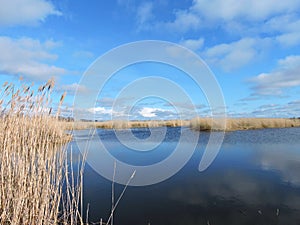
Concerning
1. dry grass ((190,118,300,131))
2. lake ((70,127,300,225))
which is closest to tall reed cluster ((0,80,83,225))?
lake ((70,127,300,225))

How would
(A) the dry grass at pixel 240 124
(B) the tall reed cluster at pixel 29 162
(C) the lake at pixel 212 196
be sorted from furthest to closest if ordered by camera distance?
(A) the dry grass at pixel 240 124 < (C) the lake at pixel 212 196 < (B) the tall reed cluster at pixel 29 162

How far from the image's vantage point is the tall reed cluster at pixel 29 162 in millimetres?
2908

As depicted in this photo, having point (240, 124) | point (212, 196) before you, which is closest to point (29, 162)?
point (212, 196)

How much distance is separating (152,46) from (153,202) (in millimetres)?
8184

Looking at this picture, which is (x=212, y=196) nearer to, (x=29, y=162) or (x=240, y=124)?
(x=29, y=162)

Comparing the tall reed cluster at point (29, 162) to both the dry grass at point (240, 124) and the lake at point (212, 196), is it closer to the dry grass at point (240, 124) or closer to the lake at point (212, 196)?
the lake at point (212, 196)

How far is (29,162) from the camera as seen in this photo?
3158 mm

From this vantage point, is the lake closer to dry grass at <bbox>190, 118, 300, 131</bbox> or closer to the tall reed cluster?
the tall reed cluster

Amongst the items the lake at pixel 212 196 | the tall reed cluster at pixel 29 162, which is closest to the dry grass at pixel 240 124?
the lake at pixel 212 196

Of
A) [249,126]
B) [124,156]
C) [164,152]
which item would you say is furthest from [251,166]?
[249,126]

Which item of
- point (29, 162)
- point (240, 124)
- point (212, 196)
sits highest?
point (240, 124)

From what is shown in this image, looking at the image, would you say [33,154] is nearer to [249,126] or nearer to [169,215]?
[169,215]

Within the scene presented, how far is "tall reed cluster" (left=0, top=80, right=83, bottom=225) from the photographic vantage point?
9.54 feet

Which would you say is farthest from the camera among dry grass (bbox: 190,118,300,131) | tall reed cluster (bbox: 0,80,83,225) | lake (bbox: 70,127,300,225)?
dry grass (bbox: 190,118,300,131)
